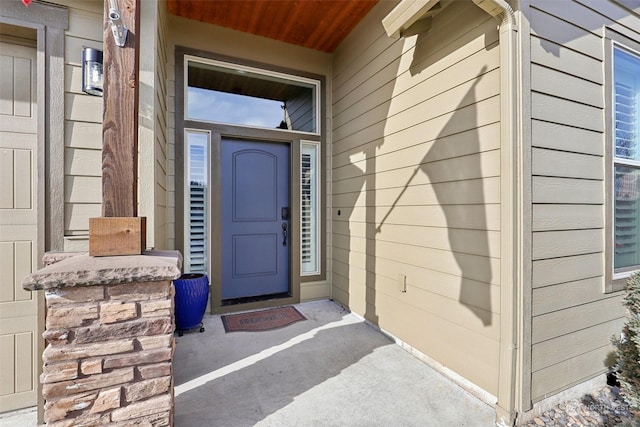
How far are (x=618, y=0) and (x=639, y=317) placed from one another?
6.98 feet

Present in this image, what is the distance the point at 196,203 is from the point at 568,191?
10.4 ft

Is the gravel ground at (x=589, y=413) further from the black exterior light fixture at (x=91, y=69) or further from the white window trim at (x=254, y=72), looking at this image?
the white window trim at (x=254, y=72)

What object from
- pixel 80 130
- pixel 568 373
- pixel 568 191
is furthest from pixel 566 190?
pixel 80 130

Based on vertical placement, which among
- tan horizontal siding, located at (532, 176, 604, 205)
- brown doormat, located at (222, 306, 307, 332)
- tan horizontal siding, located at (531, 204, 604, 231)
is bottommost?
brown doormat, located at (222, 306, 307, 332)

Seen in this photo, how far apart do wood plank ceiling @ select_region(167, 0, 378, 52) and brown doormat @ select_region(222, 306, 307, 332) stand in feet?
10.3

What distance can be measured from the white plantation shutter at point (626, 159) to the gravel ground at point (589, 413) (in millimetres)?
878

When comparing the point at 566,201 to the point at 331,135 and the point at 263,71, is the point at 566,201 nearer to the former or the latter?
the point at 331,135

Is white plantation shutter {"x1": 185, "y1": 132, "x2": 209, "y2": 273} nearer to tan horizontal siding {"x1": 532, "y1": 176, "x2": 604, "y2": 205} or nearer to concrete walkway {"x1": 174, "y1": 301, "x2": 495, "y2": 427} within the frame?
concrete walkway {"x1": 174, "y1": 301, "x2": 495, "y2": 427}

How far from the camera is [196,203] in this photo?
3.22m

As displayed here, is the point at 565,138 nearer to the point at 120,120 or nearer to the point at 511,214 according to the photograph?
the point at 511,214

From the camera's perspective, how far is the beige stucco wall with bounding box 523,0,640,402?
1.75 m

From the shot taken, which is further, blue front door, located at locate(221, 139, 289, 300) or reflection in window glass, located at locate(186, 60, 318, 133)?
blue front door, located at locate(221, 139, 289, 300)

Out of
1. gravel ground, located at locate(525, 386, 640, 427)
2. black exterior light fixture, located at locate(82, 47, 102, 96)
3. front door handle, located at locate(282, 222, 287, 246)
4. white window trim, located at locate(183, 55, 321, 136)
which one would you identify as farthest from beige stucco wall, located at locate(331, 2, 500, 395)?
black exterior light fixture, located at locate(82, 47, 102, 96)

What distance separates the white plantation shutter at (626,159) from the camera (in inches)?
83.5
